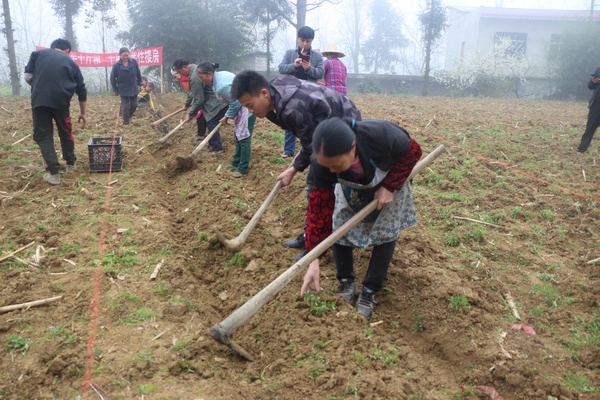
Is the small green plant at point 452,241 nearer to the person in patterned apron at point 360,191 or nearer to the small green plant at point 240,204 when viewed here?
the person in patterned apron at point 360,191

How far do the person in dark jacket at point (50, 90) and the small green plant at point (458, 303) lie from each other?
514 centimetres

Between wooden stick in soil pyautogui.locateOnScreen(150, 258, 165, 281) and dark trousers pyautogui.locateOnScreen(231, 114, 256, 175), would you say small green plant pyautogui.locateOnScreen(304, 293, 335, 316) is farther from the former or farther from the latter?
dark trousers pyautogui.locateOnScreen(231, 114, 256, 175)

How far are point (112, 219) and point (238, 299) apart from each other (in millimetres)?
2095

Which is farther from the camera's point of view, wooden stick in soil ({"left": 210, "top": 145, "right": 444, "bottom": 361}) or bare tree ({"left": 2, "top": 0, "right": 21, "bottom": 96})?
bare tree ({"left": 2, "top": 0, "right": 21, "bottom": 96})

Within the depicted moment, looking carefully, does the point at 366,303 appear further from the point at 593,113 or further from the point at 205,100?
the point at 593,113

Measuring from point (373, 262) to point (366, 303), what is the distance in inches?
13.0

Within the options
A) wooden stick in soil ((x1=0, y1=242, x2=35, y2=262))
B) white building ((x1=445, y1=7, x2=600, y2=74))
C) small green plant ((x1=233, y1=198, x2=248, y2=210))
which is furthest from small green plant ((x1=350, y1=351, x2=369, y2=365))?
white building ((x1=445, y1=7, x2=600, y2=74))

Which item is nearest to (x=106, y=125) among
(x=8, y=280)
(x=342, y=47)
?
(x=8, y=280)

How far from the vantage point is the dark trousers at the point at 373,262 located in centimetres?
329

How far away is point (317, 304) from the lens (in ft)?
11.0

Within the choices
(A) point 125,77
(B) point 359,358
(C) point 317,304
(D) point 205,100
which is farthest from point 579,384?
(A) point 125,77

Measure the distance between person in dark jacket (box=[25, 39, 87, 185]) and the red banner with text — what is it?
36.9ft

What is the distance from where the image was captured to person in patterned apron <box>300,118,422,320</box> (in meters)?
2.49

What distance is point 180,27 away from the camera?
18578 mm
